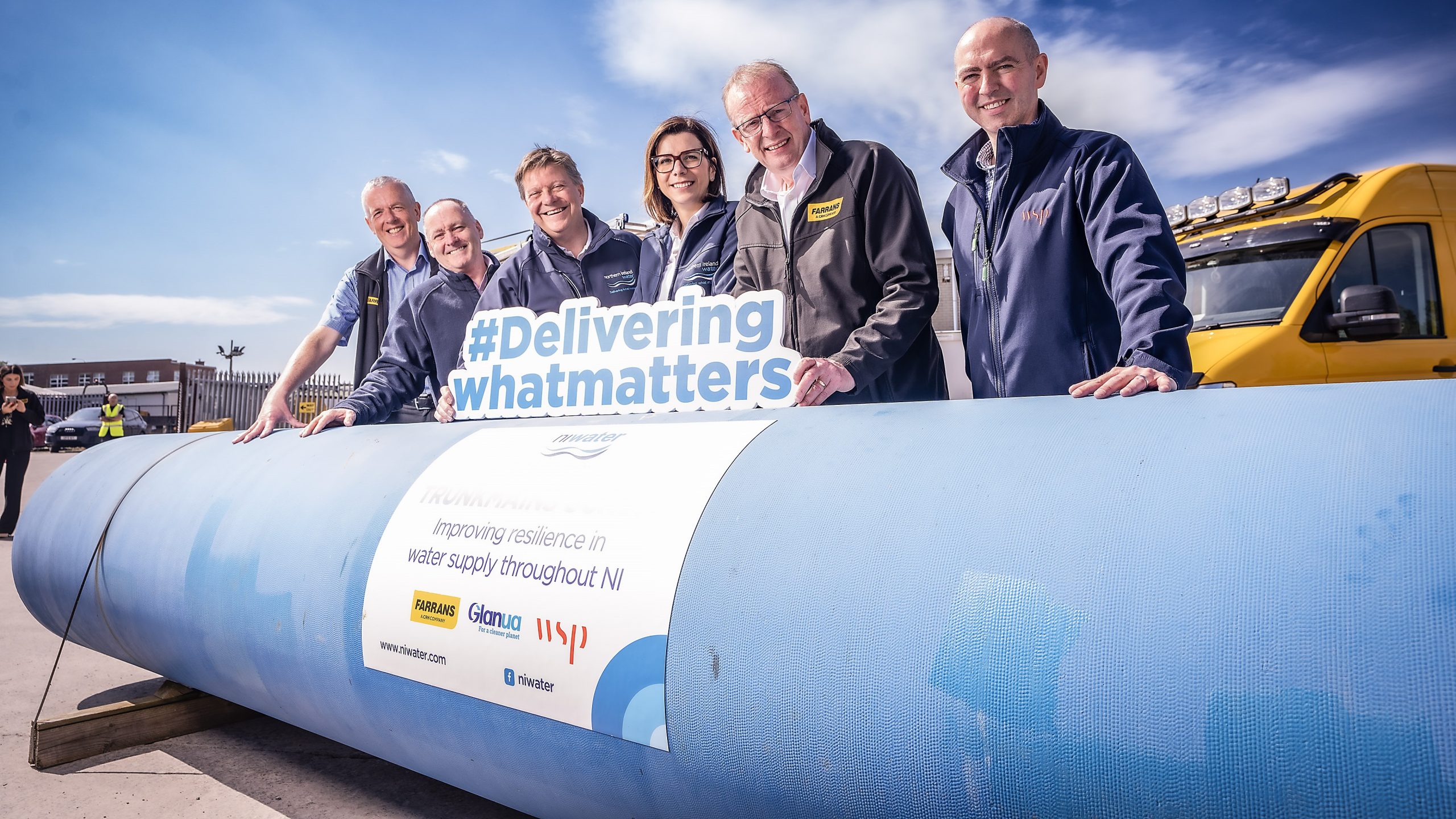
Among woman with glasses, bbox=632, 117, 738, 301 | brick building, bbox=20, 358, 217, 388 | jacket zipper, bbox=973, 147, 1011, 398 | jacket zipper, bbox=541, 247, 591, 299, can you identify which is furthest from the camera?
brick building, bbox=20, 358, 217, 388

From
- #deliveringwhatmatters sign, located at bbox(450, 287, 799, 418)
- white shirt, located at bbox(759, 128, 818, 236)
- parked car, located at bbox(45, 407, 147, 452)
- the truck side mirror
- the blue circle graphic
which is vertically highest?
white shirt, located at bbox(759, 128, 818, 236)

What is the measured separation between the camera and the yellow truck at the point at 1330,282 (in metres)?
4.13

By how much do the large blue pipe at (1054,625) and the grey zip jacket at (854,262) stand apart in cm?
62

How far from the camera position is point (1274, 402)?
125 cm

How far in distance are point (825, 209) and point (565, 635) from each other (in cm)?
137

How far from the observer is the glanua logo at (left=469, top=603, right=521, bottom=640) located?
1.64 m

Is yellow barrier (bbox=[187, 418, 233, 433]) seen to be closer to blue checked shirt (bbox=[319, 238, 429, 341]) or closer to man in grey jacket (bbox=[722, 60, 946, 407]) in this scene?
blue checked shirt (bbox=[319, 238, 429, 341])

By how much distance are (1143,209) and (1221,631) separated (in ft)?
4.30

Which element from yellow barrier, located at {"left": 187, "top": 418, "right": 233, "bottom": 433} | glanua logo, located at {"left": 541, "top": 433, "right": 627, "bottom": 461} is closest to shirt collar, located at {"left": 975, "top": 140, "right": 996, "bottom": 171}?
glanua logo, located at {"left": 541, "top": 433, "right": 627, "bottom": 461}

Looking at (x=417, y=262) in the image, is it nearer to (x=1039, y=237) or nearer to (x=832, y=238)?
(x=832, y=238)

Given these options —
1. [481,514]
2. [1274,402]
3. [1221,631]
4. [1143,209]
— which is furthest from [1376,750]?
[481,514]

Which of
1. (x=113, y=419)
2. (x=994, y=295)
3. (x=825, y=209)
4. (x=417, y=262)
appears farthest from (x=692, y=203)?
(x=113, y=419)

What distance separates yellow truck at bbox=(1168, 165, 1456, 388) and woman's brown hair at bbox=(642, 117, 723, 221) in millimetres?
2775

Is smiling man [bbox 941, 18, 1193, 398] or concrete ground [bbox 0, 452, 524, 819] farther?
concrete ground [bbox 0, 452, 524, 819]
